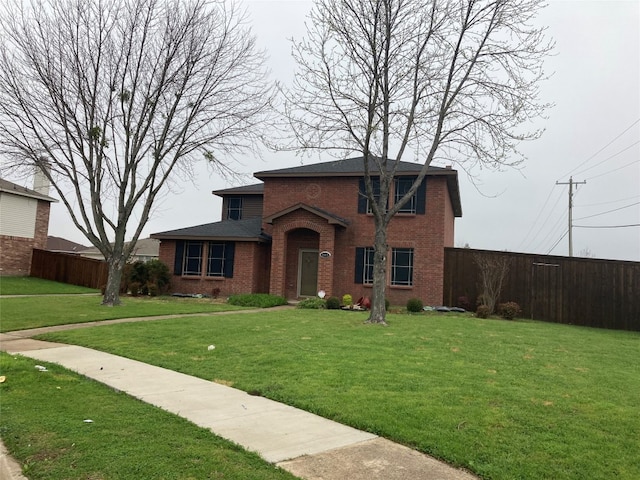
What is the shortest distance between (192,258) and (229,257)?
192cm

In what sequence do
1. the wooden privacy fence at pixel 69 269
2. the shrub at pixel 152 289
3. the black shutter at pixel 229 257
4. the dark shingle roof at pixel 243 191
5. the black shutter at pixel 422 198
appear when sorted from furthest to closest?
the wooden privacy fence at pixel 69 269
the dark shingle roof at pixel 243 191
the black shutter at pixel 229 257
the shrub at pixel 152 289
the black shutter at pixel 422 198

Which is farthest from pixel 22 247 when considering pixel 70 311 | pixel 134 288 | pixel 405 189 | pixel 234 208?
pixel 405 189

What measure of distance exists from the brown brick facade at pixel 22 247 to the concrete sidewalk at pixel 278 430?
2548 centimetres

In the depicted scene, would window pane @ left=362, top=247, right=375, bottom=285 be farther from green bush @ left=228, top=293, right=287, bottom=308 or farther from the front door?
green bush @ left=228, top=293, right=287, bottom=308

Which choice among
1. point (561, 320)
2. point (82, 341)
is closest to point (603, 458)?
point (82, 341)

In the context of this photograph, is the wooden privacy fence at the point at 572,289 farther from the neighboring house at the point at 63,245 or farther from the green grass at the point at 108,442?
the neighboring house at the point at 63,245

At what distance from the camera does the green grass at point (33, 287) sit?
914 inches

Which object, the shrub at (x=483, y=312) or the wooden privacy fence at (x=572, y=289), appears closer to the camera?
the shrub at (x=483, y=312)

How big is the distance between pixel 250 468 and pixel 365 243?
58.9 feet

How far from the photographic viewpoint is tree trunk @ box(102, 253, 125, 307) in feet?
56.3

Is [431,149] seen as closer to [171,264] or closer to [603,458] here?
[603,458]

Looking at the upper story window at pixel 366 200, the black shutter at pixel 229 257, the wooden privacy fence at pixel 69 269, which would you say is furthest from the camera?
the wooden privacy fence at pixel 69 269

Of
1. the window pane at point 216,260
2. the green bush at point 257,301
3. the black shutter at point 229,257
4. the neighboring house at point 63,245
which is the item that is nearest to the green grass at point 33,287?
the window pane at point 216,260

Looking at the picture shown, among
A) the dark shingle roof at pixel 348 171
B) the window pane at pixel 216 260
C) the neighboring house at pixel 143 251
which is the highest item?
the dark shingle roof at pixel 348 171
